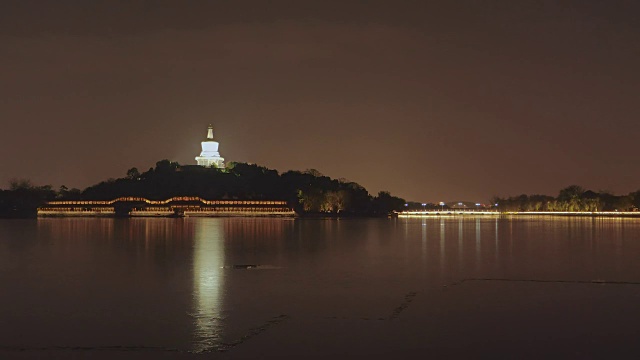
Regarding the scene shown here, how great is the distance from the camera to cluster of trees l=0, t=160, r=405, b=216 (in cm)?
17488

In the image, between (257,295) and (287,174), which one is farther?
(287,174)

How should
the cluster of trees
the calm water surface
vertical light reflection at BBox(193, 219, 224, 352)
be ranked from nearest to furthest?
the calm water surface, vertical light reflection at BBox(193, 219, 224, 352), the cluster of trees

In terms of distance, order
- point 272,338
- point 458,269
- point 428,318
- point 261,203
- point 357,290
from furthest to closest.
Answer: point 261,203 < point 458,269 < point 357,290 < point 428,318 < point 272,338

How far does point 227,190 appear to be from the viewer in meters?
189

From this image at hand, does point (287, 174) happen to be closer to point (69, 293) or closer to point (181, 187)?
point (181, 187)

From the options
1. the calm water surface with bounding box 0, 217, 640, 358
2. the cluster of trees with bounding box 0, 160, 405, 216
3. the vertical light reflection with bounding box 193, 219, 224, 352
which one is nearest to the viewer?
the calm water surface with bounding box 0, 217, 640, 358

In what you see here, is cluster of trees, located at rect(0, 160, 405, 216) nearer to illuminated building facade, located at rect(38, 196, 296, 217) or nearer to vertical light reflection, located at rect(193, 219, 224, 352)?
illuminated building facade, located at rect(38, 196, 296, 217)

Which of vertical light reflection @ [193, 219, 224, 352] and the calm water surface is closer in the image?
the calm water surface

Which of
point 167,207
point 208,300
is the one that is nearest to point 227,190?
point 167,207

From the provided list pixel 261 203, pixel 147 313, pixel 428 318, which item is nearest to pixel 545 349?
pixel 428 318

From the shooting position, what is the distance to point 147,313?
19.5 metres

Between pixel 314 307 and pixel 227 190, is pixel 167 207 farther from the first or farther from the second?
pixel 314 307

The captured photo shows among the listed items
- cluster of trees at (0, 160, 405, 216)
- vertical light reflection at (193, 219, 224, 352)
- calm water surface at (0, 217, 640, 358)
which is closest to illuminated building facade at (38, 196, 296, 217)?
cluster of trees at (0, 160, 405, 216)

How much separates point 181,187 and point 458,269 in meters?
161
